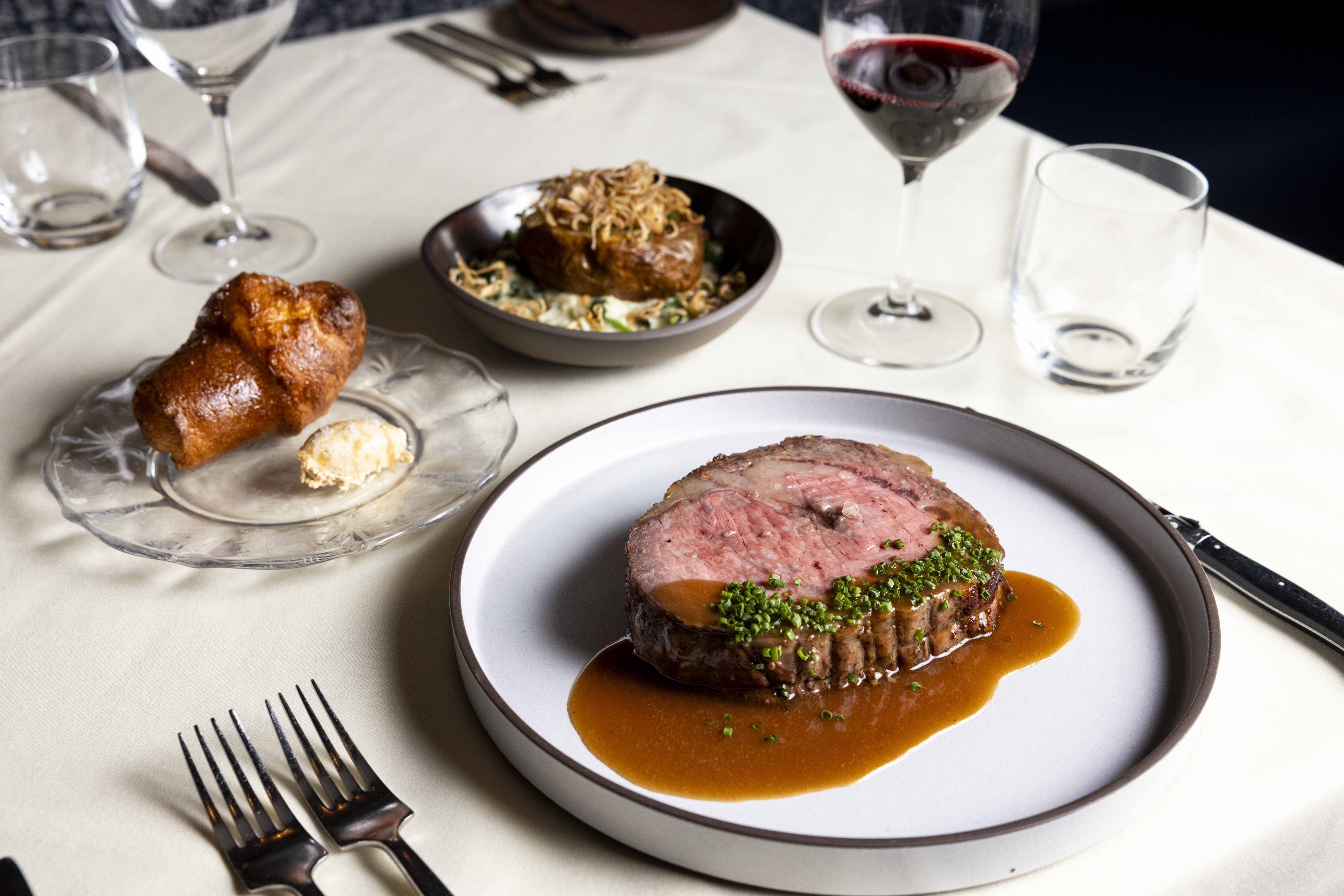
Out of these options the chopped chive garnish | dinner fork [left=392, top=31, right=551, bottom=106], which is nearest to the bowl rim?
the chopped chive garnish

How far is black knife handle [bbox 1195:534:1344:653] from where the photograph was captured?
1.26 meters

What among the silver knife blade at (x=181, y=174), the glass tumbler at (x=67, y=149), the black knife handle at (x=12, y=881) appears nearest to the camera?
the black knife handle at (x=12, y=881)

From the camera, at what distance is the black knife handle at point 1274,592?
126 centimetres

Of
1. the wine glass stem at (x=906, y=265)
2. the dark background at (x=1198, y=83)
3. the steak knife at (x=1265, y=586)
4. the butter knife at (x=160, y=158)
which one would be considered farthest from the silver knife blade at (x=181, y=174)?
the steak knife at (x=1265, y=586)

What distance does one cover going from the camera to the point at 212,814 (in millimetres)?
1038

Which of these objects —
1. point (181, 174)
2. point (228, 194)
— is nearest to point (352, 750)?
point (228, 194)

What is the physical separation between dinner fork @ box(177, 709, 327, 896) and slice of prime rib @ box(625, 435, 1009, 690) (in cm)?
41

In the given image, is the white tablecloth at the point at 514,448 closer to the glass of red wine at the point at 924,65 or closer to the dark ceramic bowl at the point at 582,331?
the dark ceramic bowl at the point at 582,331

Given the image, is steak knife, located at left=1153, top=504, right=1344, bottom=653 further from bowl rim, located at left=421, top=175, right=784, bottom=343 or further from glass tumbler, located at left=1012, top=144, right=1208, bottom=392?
bowl rim, located at left=421, top=175, right=784, bottom=343

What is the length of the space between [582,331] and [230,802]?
862mm

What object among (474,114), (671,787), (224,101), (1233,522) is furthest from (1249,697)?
(474,114)

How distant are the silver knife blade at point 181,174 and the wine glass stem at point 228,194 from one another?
7 centimetres

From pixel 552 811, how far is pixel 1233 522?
1040 mm

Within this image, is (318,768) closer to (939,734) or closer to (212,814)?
(212,814)
